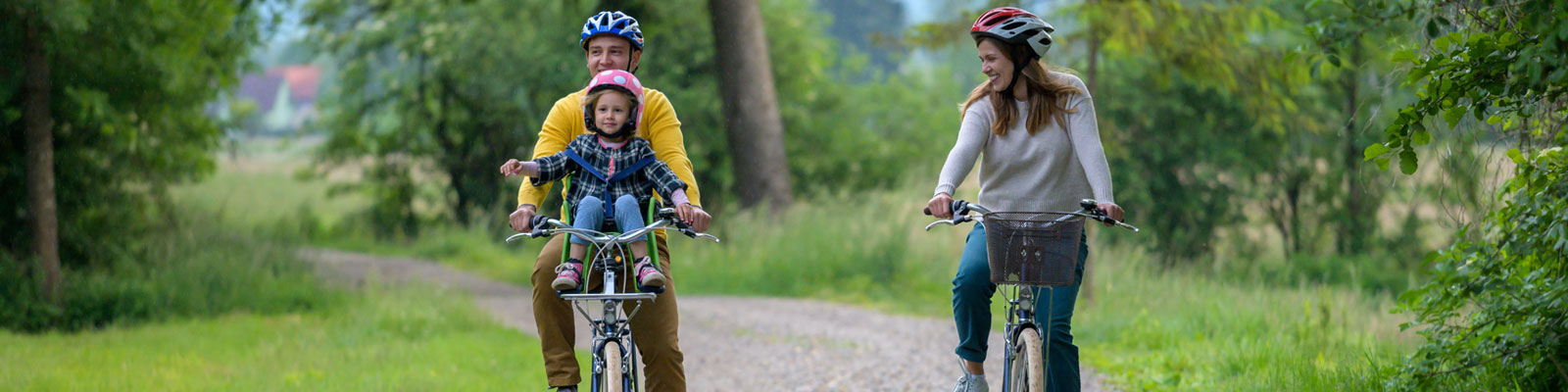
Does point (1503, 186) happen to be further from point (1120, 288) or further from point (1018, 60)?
point (1120, 288)

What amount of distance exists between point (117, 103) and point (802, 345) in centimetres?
667

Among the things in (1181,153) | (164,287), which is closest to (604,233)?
(164,287)

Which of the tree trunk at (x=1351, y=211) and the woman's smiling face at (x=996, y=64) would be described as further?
the tree trunk at (x=1351, y=211)

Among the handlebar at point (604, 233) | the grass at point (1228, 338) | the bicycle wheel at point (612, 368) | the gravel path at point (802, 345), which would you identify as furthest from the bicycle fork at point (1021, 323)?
the gravel path at point (802, 345)

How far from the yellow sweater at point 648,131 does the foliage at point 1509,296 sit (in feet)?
9.61

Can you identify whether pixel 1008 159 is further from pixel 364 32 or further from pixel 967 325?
pixel 364 32

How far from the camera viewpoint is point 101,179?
12.6m

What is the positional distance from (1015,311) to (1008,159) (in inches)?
20.6

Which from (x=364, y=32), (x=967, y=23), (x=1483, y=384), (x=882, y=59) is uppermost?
(x=882, y=59)

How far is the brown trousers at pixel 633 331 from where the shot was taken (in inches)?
178

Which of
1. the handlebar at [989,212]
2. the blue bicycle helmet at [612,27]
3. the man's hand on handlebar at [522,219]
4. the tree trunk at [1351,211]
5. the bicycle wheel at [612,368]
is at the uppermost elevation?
the tree trunk at [1351,211]

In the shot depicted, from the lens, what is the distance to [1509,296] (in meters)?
5.29

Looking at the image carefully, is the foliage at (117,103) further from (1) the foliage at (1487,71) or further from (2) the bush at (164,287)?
(1) the foliage at (1487,71)

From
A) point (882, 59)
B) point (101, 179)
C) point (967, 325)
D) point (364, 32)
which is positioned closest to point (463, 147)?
point (364, 32)
